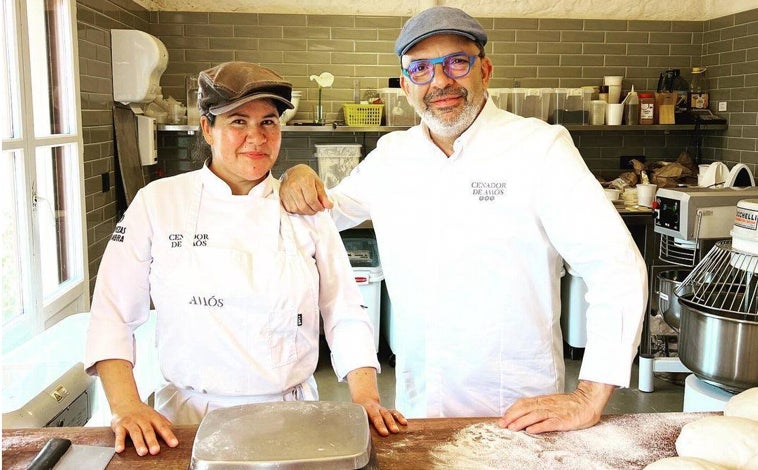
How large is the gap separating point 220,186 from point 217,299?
0.28 meters

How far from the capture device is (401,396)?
224cm

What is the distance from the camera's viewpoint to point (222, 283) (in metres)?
1.60

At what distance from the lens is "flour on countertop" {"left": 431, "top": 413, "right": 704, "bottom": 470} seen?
1343 millimetres

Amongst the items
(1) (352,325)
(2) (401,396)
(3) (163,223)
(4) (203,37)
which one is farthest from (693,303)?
(4) (203,37)

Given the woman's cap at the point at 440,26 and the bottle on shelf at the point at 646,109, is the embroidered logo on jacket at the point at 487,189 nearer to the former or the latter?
the woman's cap at the point at 440,26

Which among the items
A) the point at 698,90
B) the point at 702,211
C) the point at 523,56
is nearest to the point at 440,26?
the point at 702,211

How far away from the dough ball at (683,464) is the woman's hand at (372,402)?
504 millimetres

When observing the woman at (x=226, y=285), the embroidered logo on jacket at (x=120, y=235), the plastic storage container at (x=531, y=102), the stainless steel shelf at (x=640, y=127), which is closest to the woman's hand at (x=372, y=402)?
the woman at (x=226, y=285)

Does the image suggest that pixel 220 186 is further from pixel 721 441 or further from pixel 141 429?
pixel 721 441

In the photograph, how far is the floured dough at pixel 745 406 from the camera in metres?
1.49

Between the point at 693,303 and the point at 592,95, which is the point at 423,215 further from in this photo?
the point at 592,95

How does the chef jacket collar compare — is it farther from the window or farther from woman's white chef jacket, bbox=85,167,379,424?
the window

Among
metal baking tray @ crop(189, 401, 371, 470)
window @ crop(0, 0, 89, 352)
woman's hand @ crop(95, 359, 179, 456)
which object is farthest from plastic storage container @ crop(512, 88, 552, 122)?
metal baking tray @ crop(189, 401, 371, 470)

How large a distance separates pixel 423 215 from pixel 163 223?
782 mm
